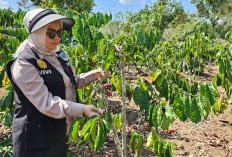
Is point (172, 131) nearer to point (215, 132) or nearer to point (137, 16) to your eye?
point (215, 132)

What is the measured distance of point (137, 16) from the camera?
856 inches

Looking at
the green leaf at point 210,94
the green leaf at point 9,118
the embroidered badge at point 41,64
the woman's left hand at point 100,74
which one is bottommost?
the green leaf at point 9,118

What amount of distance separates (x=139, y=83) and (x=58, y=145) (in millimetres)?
678

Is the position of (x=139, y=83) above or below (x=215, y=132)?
above

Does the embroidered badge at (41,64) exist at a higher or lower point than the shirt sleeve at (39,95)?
higher

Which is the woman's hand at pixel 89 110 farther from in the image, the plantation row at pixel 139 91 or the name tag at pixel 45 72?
the name tag at pixel 45 72

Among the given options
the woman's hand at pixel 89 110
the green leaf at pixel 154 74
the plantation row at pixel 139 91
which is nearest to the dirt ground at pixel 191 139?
the plantation row at pixel 139 91

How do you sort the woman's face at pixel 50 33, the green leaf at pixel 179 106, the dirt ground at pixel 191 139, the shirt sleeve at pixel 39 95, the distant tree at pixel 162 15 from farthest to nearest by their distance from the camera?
the distant tree at pixel 162 15 < the dirt ground at pixel 191 139 < the green leaf at pixel 179 106 < the woman's face at pixel 50 33 < the shirt sleeve at pixel 39 95

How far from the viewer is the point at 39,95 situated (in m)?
1.18

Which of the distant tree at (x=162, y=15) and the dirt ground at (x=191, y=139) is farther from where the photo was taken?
the distant tree at (x=162, y=15)

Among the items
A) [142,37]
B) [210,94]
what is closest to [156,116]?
[210,94]

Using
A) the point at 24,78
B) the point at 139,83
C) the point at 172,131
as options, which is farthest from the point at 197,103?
the point at 172,131

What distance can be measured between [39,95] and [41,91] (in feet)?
0.08

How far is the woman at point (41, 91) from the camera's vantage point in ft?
3.89
